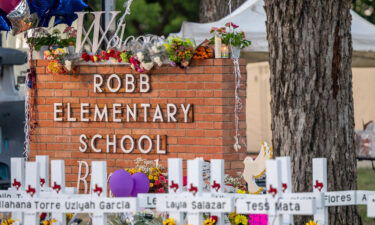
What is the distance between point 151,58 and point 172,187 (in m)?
4.85

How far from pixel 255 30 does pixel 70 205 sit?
7.79 m

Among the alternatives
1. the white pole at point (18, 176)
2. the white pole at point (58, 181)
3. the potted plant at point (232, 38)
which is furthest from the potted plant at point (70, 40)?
the white pole at point (58, 181)

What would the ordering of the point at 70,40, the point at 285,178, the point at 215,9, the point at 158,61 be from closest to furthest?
the point at 285,178
the point at 158,61
the point at 70,40
the point at 215,9

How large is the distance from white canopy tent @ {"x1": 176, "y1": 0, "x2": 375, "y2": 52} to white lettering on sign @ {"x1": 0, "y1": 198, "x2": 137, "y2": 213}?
24.6ft

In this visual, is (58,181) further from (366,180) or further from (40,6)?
(366,180)

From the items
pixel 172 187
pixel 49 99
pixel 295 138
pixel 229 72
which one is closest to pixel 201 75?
pixel 229 72

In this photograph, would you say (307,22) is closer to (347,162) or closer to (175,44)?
(347,162)

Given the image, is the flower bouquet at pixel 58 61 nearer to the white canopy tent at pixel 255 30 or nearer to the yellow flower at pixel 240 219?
the white canopy tent at pixel 255 30

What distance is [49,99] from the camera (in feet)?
41.1

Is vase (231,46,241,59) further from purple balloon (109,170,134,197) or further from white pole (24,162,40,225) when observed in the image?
white pole (24,162,40,225)

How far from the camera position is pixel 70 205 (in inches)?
277

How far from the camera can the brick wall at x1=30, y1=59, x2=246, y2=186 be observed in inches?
457

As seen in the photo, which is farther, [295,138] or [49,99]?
[49,99]

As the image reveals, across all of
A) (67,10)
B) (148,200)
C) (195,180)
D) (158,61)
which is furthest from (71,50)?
(195,180)
